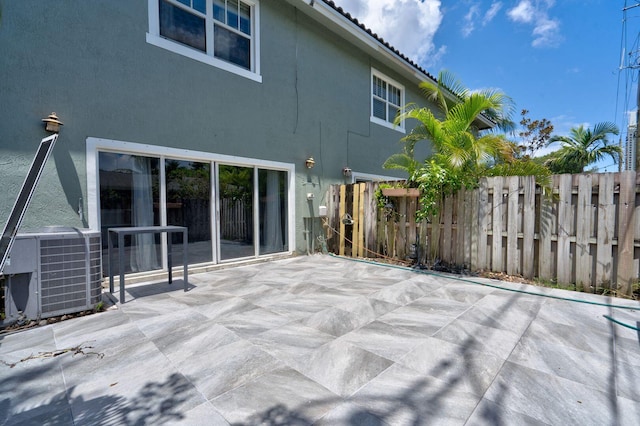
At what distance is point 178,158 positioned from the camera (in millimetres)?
5230

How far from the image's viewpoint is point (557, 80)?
18.3 meters

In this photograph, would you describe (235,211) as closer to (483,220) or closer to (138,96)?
(138,96)

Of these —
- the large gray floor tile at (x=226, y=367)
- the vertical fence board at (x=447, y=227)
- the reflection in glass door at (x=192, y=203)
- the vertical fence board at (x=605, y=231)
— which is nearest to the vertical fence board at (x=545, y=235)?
the vertical fence board at (x=605, y=231)

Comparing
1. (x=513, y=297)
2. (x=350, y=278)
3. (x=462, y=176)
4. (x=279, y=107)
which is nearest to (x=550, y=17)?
(x=462, y=176)

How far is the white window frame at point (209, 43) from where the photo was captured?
4828mm

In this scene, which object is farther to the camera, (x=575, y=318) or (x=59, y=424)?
(x=575, y=318)

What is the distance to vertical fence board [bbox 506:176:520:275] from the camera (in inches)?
198

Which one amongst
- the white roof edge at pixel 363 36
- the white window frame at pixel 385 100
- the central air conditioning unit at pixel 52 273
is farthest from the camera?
the white window frame at pixel 385 100

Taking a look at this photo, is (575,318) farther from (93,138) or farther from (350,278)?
(93,138)

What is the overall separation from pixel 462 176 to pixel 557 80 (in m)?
18.8

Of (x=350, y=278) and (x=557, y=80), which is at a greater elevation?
(x=557, y=80)

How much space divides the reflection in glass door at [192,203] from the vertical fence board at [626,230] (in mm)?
6430

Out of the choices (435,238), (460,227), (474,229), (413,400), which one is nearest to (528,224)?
(474,229)

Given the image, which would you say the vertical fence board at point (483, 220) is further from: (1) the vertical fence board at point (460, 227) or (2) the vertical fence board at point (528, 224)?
(2) the vertical fence board at point (528, 224)
